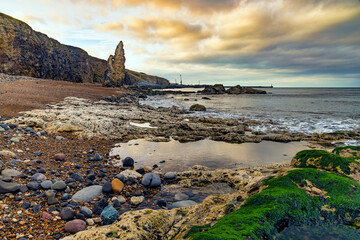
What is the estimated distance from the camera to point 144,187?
5.64 meters

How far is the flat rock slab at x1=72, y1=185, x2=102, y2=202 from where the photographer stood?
4598 millimetres

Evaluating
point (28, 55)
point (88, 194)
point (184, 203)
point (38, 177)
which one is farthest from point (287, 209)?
point (28, 55)

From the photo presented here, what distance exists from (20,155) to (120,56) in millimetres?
68166

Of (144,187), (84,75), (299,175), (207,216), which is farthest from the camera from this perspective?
(84,75)

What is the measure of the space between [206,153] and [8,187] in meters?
6.98

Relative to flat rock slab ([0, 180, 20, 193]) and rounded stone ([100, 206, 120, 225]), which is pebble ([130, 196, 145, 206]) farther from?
flat rock slab ([0, 180, 20, 193])

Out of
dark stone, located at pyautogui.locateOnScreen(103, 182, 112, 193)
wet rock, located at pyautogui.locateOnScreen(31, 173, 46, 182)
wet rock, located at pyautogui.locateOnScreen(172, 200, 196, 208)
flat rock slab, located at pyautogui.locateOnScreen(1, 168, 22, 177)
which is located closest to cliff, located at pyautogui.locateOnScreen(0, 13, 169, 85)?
flat rock slab, located at pyautogui.locateOnScreen(1, 168, 22, 177)

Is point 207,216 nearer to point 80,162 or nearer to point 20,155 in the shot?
point 80,162

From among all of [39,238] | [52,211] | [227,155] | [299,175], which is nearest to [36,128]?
[52,211]

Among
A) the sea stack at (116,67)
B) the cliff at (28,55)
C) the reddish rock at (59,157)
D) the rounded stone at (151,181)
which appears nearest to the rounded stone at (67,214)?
the rounded stone at (151,181)

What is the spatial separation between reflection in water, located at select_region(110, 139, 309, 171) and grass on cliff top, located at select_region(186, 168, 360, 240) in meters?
4.31

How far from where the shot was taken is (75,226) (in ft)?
11.8

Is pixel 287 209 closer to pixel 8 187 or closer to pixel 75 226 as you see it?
pixel 75 226

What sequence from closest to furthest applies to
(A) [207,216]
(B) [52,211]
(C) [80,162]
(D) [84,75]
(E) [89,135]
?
1. (A) [207,216]
2. (B) [52,211]
3. (C) [80,162]
4. (E) [89,135]
5. (D) [84,75]
